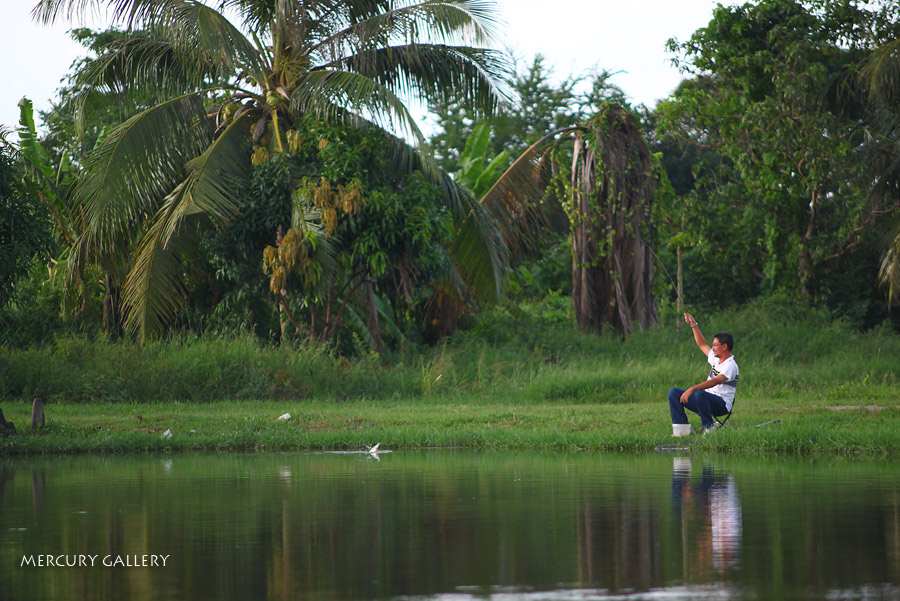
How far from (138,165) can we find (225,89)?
235 centimetres

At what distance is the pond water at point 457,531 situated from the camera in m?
5.33

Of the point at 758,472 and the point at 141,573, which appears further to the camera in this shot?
the point at 758,472

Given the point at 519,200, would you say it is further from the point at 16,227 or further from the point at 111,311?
the point at 16,227

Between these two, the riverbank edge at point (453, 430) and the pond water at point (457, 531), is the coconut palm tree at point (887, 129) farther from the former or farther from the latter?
the pond water at point (457, 531)

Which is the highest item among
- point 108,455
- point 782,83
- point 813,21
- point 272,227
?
point 813,21

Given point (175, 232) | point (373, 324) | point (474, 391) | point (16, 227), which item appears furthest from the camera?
point (373, 324)

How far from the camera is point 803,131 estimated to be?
25406 mm

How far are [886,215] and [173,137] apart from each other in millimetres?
16350

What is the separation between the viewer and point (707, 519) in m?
7.31

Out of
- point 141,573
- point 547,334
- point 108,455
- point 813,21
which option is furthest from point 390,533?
point 813,21

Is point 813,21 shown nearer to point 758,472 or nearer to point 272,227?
point 272,227

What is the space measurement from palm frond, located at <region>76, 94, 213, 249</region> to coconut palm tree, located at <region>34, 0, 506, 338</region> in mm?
25

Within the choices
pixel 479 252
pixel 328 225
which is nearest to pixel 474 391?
pixel 328 225

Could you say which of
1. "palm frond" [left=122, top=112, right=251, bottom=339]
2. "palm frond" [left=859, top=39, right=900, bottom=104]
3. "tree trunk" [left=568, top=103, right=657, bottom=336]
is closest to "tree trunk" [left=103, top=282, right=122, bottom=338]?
"palm frond" [left=122, top=112, right=251, bottom=339]
